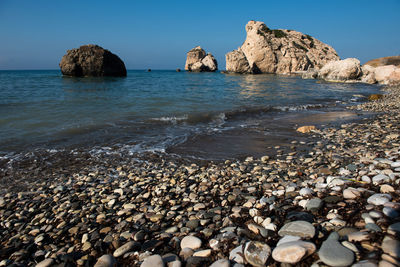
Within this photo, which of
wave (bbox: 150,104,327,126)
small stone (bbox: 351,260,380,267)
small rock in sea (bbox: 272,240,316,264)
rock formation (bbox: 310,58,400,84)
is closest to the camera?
small stone (bbox: 351,260,380,267)

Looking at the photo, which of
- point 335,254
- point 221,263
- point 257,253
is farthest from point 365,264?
point 221,263

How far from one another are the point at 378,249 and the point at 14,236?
13.8 ft

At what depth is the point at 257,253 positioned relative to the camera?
2166 millimetres

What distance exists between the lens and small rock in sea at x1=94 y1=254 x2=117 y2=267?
95.0 inches

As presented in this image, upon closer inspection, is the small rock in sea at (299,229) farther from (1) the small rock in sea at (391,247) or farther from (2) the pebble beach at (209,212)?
(1) the small rock in sea at (391,247)

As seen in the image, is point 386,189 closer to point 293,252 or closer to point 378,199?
point 378,199

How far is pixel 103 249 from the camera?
108 inches

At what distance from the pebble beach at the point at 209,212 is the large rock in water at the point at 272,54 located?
77.3 m

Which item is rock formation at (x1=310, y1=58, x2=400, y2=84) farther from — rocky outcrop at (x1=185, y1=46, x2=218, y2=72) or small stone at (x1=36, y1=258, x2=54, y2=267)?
rocky outcrop at (x1=185, y1=46, x2=218, y2=72)

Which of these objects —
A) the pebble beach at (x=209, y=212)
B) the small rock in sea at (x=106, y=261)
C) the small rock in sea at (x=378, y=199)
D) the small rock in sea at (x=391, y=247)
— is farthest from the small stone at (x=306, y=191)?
the small rock in sea at (x=106, y=261)

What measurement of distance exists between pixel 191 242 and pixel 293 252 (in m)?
1.09

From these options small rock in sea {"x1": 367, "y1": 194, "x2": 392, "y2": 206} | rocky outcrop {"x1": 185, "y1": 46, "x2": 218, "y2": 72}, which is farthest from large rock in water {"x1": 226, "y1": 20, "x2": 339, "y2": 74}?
small rock in sea {"x1": 367, "y1": 194, "x2": 392, "y2": 206}

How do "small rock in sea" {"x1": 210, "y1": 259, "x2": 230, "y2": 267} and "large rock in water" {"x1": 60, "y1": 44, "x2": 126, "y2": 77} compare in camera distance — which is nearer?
"small rock in sea" {"x1": 210, "y1": 259, "x2": 230, "y2": 267}

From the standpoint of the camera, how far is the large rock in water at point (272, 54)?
76125 mm
